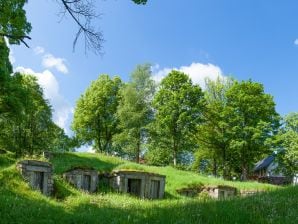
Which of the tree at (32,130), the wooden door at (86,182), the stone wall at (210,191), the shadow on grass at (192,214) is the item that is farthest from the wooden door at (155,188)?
the tree at (32,130)

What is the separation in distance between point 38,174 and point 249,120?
123 feet

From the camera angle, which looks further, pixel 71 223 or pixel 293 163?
pixel 293 163

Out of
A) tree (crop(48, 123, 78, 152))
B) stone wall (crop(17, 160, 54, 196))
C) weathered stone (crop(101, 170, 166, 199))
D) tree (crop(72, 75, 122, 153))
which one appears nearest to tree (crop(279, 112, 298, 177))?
tree (crop(72, 75, 122, 153))

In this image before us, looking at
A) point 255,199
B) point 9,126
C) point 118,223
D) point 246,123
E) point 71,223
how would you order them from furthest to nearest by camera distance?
1. point 246,123
2. point 9,126
3. point 255,199
4. point 71,223
5. point 118,223

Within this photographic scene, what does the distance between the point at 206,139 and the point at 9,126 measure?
26.1m

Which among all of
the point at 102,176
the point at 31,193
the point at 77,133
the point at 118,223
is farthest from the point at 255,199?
the point at 77,133

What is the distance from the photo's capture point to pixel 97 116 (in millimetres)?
65875

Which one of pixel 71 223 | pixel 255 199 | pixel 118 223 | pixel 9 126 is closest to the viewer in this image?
pixel 118 223

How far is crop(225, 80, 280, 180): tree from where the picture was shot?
2279 inches

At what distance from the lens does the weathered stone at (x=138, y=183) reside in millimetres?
34281

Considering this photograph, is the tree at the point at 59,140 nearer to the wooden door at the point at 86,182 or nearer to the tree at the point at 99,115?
the tree at the point at 99,115

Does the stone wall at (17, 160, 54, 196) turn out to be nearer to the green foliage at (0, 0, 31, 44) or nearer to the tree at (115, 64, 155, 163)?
the green foliage at (0, 0, 31, 44)

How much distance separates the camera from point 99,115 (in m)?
66.1

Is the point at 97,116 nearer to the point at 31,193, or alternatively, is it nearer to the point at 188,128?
the point at 188,128
